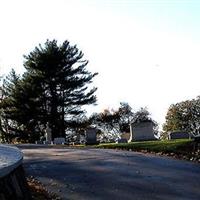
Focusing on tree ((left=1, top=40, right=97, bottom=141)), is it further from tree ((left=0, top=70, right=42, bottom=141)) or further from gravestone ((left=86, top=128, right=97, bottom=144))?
gravestone ((left=86, top=128, right=97, bottom=144))

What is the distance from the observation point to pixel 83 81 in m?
63.2

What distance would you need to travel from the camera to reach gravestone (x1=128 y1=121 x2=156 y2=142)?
34125 mm

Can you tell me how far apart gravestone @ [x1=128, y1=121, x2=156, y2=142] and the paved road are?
15.1 metres

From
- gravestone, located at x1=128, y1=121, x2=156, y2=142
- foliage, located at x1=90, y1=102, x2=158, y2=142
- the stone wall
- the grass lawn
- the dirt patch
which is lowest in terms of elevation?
the dirt patch

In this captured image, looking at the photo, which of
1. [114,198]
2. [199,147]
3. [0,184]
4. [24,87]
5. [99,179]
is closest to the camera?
[0,184]

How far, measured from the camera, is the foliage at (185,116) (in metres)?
84.2

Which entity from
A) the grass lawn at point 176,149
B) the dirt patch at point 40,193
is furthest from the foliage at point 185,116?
the dirt patch at point 40,193

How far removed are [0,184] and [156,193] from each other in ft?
16.9

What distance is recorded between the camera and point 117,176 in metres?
13.9

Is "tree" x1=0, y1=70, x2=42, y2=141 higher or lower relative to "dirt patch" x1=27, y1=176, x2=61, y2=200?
higher

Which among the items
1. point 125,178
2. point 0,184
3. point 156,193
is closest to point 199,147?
point 125,178

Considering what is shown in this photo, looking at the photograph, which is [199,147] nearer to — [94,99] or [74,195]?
[74,195]

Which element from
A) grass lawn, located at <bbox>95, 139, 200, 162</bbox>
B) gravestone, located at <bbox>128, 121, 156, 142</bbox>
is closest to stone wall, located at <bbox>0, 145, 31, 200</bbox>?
grass lawn, located at <bbox>95, 139, 200, 162</bbox>

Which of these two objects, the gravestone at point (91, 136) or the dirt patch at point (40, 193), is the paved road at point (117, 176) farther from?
the gravestone at point (91, 136)
